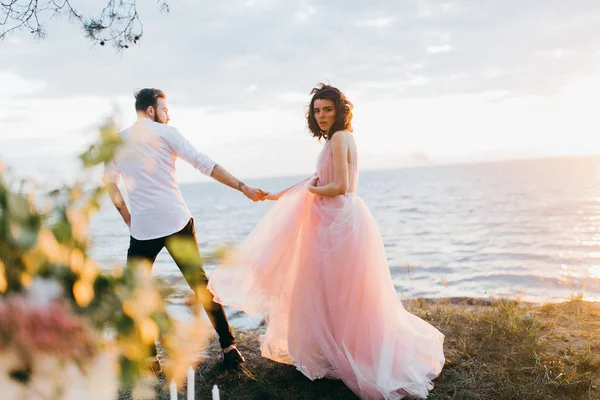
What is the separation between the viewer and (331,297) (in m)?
4.40

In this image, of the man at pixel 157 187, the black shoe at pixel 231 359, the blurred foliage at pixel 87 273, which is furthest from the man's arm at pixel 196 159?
the blurred foliage at pixel 87 273

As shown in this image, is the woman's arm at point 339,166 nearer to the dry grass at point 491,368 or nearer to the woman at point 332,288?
the woman at point 332,288

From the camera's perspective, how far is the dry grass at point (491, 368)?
163 inches

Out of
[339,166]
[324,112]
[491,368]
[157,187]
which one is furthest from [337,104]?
[491,368]

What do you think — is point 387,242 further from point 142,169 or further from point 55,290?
point 55,290

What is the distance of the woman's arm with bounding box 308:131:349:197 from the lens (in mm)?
4285


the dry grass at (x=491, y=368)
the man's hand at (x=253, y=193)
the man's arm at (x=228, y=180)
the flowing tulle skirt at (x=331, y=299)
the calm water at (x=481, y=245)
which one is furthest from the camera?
the calm water at (x=481, y=245)

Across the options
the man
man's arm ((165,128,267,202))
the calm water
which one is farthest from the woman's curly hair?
the calm water

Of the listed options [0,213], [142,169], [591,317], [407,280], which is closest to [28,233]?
[0,213]

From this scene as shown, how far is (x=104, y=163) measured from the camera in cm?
78

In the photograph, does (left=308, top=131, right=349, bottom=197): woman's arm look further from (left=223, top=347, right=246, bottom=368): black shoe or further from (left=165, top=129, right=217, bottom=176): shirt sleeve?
(left=223, top=347, right=246, bottom=368): black shoe

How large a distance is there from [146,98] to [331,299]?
7.61 feet

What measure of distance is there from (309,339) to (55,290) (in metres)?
3.89

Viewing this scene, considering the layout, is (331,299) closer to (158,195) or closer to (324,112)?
(324,112)
